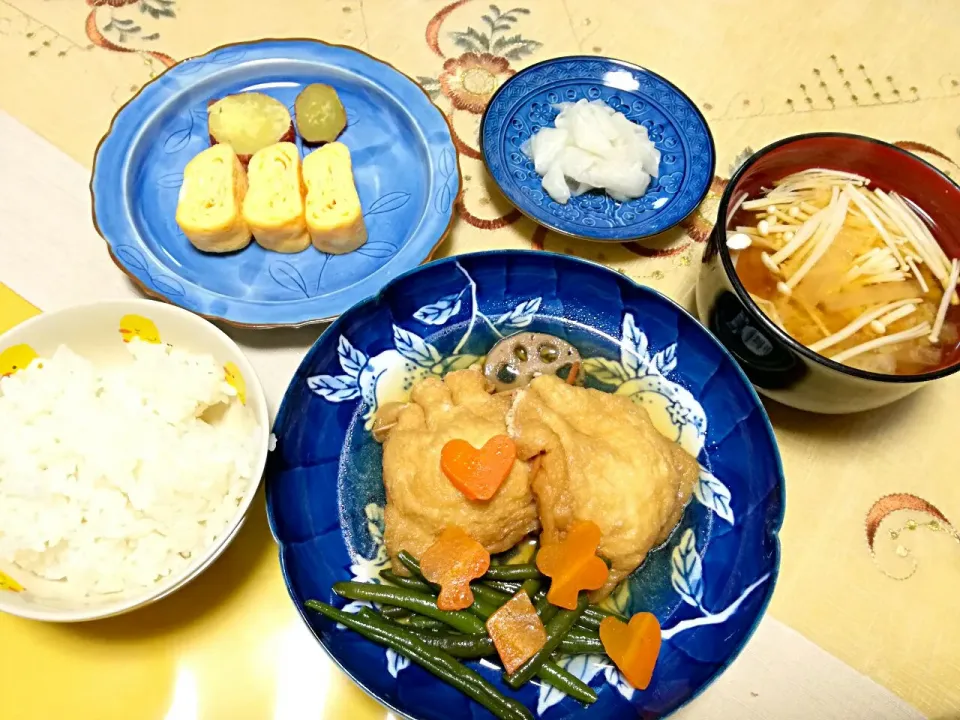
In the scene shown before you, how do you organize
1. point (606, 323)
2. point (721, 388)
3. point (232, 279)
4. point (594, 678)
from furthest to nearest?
point (232, 279) → point (606, 323) → point (721, 388) → point (594, 678)

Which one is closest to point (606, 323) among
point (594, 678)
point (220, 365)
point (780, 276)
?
point (780, 276)

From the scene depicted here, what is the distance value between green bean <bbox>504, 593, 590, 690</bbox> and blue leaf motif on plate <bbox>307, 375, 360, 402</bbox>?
77 centimetres

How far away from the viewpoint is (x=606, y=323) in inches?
75.5

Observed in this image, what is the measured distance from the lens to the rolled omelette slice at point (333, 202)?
6.75 ft

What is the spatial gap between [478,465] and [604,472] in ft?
0.99

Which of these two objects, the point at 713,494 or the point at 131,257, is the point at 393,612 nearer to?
the point at 713,494

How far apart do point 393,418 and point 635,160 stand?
1.15 metres

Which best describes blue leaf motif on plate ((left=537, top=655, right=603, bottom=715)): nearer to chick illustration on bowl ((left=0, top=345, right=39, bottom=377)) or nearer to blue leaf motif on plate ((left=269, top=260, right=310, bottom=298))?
blue leaf motif on plate ((left=269, top=260, right=310, bottom=298))

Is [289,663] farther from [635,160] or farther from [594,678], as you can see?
[635,160]

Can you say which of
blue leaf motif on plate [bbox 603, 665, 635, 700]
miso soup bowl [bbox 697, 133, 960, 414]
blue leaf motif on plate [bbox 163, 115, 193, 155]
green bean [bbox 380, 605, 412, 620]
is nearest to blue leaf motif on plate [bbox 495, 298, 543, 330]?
miso soup bowl [bbox 697, 133, 960, 414]

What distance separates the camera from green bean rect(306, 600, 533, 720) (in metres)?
1.48

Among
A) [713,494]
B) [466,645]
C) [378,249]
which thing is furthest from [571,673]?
[378,249]

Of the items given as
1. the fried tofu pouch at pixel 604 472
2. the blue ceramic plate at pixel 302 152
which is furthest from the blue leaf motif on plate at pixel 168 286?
the fried tofu pouch at pixel 604 472

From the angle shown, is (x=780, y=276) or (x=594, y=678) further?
(x=780, y=276)
